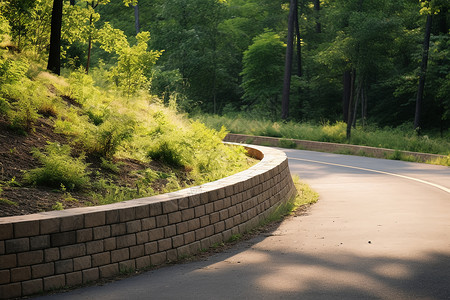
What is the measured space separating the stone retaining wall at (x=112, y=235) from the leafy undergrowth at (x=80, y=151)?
3.14 feet

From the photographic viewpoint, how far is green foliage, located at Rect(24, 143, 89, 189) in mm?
7867

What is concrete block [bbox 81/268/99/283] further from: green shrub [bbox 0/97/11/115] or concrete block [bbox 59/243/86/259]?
green shrub [bbox 0/97/11/115]

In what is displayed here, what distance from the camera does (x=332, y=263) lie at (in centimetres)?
693

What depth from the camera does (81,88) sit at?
13156 mm

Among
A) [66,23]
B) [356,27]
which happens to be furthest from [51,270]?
[356,27]

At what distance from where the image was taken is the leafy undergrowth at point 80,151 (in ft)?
25.6

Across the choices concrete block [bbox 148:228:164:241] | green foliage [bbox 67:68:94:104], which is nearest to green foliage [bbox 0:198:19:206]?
concrete block [bbox 148:228:164:241]

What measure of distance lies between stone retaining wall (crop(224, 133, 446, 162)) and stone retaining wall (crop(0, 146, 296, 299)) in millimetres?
16039

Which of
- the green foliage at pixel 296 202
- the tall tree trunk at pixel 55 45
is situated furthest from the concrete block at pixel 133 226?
the tall tree trunk at pixel 55 45

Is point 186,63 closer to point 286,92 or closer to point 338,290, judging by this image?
point 286,92

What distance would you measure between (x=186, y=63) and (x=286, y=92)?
407 inches

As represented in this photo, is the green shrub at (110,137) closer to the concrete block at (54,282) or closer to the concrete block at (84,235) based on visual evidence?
the concrete block at (84,235)

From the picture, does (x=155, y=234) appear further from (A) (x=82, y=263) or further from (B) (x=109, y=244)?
(A) (x=82, y=263)

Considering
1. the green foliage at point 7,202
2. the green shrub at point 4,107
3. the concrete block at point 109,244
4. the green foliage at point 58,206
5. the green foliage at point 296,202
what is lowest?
the green foliage at point 296,202
